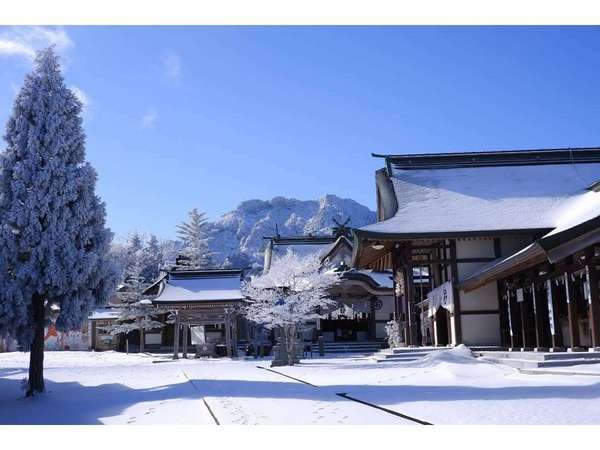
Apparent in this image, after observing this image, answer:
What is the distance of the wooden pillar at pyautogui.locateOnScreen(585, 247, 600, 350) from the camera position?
46.0 feet

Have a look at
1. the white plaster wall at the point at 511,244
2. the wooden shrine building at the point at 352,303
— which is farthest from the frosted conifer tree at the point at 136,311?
the white plaster wall at the point at 511,244

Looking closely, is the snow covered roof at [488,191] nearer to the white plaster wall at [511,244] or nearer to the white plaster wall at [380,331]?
the white plaster wall at [511,244]

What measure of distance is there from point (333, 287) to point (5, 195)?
2439cm

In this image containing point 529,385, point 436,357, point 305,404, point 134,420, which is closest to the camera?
point 134,420

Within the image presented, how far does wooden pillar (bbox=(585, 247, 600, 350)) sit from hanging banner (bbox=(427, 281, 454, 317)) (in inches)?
274

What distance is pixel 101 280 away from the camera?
46.1ft

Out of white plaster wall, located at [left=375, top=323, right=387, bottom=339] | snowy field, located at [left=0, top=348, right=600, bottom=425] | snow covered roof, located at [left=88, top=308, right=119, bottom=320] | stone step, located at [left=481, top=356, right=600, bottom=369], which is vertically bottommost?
snowy field, located at [left=0, top=348, right=600, bottom=425]

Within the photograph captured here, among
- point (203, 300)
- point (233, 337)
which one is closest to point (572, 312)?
point (233, 337)

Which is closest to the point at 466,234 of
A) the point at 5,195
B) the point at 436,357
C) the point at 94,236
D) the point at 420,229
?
the point at 420,229

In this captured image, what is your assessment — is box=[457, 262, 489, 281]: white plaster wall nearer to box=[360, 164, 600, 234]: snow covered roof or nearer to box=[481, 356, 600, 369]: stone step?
box=[360, 164, 600, 234]: snow covered roof

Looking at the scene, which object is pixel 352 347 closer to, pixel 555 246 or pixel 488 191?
pixel 488 191

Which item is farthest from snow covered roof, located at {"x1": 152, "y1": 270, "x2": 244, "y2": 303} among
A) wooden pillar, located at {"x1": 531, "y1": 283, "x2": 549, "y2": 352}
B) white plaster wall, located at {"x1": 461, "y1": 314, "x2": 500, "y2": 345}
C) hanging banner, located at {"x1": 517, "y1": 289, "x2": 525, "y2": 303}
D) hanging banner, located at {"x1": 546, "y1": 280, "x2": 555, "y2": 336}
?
hanging banner, located at {"x1": 546, "y1": 280, "x2": 555, "y2": 336}

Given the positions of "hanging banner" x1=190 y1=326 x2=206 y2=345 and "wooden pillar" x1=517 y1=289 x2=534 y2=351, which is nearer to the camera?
"wooden pillar" x1=517 y1=289 x2=534 y2=351

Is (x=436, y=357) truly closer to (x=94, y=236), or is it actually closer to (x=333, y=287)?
(x=94, y=236)
